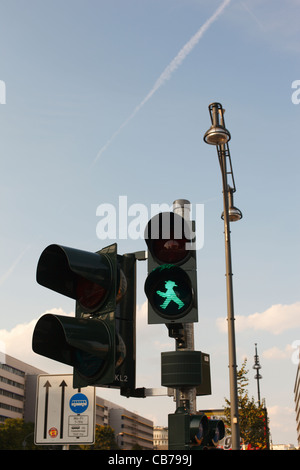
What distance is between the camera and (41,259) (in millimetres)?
4727

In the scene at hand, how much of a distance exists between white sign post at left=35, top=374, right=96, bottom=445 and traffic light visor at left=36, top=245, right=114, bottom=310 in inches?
144

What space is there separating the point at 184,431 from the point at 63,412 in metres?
4.27

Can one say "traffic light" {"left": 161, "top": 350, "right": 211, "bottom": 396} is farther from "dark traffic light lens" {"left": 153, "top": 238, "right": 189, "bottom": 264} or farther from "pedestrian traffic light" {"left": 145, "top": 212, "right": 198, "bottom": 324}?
"dark traffic light lens" {"left": 153, "top": 238, "right": 189, "bottom": 264}

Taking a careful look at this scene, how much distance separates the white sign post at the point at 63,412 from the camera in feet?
25.9

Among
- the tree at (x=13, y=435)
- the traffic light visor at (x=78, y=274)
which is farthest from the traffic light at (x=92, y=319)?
the tree at (x=13, y=435)

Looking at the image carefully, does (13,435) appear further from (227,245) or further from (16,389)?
(227,245)

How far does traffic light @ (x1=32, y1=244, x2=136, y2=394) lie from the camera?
407 centimetres

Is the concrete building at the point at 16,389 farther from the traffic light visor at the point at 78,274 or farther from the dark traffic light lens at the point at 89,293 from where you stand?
the dark traffic light lens at the point at 89,293

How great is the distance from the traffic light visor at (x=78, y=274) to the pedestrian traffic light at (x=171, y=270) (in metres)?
0.52

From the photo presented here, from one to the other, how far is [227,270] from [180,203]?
9077 mm

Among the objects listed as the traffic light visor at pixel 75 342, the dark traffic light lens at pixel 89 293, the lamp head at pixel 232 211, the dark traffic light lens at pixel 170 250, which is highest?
the lamp head at pixel 232 211

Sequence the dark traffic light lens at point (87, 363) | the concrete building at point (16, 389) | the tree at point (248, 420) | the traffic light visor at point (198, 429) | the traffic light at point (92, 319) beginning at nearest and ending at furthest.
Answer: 1. the traffic light at point (92, 319)
2. the dark traffic light lens at point (87, 363)
3. the traffic light visor at point (198, 429)
4. the tree at point (248, 420)
5. the concrete building at point (16, 389)
